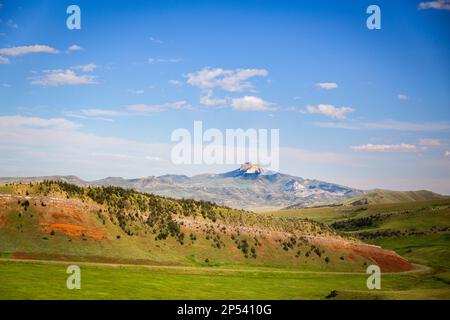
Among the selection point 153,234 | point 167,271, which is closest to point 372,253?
point 153,234

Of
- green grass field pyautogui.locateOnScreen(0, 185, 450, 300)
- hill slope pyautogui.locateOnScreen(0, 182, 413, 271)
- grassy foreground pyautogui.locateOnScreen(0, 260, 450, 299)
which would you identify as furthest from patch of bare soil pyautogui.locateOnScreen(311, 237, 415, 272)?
grassy foreground pyautogui.locateOnScreen(0, 260, 450, 299)

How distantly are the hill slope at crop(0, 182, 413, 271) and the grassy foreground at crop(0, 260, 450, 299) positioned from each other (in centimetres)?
885

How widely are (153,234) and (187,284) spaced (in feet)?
102

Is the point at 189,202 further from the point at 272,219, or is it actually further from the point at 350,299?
the point at 350,299

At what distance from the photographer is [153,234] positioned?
291ft

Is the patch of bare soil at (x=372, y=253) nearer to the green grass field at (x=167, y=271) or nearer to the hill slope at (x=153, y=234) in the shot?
the hill slope at (x=153, y=234)

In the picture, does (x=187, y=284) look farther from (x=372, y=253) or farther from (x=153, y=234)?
(x=372, y=253)

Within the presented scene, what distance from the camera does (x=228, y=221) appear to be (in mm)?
107625

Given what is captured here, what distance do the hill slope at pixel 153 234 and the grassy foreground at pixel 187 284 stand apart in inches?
348

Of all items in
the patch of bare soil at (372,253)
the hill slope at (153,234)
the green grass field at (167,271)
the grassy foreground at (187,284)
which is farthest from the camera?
the patch of bare soil at (372,253)

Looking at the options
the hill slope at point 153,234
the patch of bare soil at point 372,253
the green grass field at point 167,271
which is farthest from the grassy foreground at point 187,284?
the patch of bare soil at point 372,253

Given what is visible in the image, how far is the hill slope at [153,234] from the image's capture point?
72.6m
